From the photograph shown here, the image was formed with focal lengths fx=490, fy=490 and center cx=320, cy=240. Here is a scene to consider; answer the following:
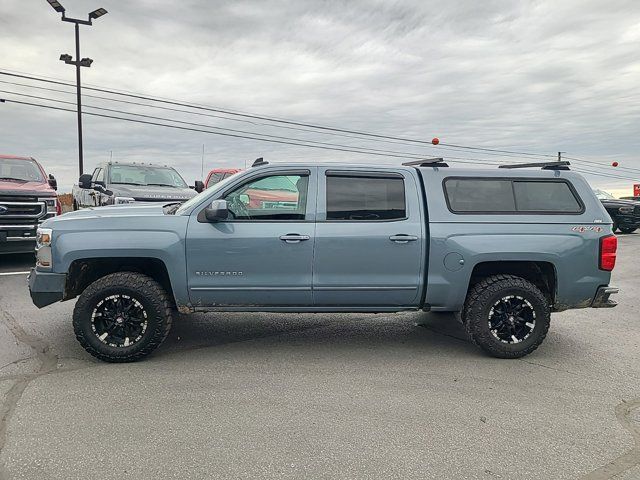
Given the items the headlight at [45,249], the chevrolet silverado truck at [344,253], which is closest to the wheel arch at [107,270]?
the chevrolet silverado truck at [344,253]

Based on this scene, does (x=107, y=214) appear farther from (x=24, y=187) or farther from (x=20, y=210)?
(x=24, y=187)

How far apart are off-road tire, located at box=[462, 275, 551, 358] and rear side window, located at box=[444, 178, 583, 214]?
0.74m

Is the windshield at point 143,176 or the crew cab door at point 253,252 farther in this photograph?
the windshield at point 143,176

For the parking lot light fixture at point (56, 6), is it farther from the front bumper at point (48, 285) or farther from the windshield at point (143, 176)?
the front bumper at point (48, 285)

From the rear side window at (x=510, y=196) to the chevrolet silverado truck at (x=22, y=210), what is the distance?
7678 mm

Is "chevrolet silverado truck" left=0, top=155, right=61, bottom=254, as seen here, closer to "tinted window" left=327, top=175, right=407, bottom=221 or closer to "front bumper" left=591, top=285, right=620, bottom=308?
"tinted window" left=327, top=175, right=407, bottom=221

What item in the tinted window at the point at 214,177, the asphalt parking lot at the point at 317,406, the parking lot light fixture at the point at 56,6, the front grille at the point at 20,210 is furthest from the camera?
the parking lot light fixture at the point at 56,6

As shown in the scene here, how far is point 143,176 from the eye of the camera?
37.7 ft

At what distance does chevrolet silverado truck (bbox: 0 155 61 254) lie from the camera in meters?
8.69

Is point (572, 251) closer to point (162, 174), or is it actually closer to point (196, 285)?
point (196, 285)

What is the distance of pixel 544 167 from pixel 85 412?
4793mm

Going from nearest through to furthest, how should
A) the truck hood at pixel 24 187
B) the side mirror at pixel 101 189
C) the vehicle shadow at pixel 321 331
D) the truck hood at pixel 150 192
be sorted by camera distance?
1. the vehicle shadow at pixel 321 331
2. the truck hood at pixel 24 187
3. the truck hood at pixel 150 192
4. the side mirror at pixel 101 189

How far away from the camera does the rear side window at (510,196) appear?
4.84 m

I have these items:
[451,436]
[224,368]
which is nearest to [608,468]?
[451,436]
